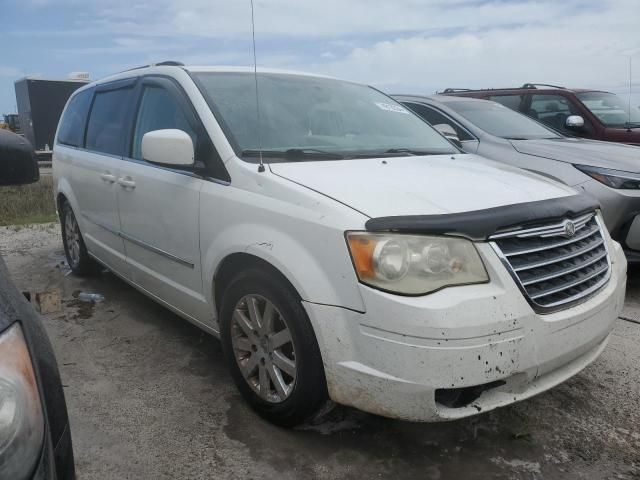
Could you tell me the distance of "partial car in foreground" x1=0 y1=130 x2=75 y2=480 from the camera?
3.64ft

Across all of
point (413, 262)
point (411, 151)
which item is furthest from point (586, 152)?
point (413, 262)

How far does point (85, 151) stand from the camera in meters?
4.54

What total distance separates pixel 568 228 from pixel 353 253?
0.99m

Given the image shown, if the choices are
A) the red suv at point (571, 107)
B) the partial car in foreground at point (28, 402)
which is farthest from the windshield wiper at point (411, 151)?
the red suv at point (571, 107)

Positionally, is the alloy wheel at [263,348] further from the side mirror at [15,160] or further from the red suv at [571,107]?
the red suv at [571,107]

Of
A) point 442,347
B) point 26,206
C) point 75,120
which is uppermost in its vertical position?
point 75,120

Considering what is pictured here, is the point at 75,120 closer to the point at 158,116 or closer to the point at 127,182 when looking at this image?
the point at 127,182

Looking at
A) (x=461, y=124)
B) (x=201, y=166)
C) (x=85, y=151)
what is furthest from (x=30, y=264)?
(x=461, y=124)

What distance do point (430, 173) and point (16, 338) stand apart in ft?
6.62

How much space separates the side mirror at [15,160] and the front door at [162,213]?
965 mm

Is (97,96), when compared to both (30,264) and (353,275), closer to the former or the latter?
(30,264)

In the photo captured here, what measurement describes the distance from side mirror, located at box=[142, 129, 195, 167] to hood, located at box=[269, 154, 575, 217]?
1.59 ft

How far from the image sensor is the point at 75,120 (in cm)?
502

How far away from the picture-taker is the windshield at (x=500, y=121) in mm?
5562
